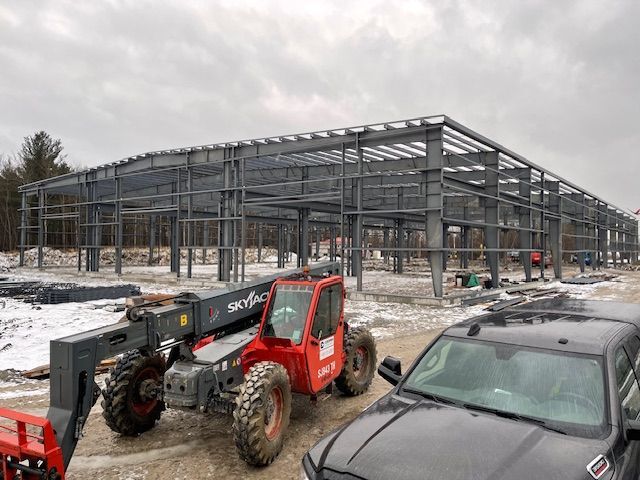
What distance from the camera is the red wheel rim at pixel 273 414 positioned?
4484 millimetres

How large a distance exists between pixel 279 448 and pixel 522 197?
18.9 meters

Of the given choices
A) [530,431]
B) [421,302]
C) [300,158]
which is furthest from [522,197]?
[530,431]

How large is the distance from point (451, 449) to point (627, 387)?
1569 millimetres

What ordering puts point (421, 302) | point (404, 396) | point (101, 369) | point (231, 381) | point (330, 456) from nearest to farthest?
point (330, 456) → point (404, 396) → point (231, 381) → point (101, 369) → point (421, 302)

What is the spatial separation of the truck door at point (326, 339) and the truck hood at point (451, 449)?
2164 mm

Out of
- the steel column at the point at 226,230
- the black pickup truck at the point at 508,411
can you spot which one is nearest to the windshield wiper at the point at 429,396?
the black pickup truck at the point at 508,411

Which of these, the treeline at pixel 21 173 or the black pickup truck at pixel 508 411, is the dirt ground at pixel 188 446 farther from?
the treeline at pixel 21 173

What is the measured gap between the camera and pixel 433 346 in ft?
12.0

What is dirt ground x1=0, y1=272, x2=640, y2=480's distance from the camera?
4.30 metres

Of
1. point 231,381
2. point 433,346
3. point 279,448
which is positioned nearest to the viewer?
point 433,346

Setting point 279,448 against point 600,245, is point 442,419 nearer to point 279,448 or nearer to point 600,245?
point 279,448

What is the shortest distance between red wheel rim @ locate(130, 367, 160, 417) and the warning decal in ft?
6.66

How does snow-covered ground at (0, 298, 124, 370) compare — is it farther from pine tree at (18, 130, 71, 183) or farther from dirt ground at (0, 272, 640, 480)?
pine tree at (18, 130, 71, 183)

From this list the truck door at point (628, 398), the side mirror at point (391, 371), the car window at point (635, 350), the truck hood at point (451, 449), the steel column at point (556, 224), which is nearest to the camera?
the truck hood at point (451, 449)
